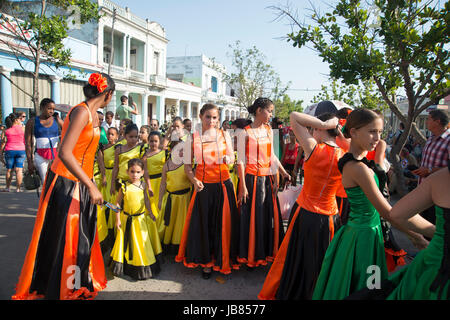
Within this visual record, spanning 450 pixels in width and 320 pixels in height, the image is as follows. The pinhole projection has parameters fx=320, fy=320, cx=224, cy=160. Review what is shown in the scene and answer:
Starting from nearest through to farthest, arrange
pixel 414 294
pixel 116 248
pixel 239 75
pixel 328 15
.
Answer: pixel 414 294 < pixel 116 248 < pixel 328 15 < pixel 239 75

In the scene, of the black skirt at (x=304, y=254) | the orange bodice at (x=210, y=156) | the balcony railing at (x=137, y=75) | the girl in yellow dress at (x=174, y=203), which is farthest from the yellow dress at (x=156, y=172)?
the balcony railing at (x=137, y=75)

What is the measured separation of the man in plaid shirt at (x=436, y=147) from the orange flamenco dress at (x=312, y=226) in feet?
6.64

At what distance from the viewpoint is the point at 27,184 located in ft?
14.6

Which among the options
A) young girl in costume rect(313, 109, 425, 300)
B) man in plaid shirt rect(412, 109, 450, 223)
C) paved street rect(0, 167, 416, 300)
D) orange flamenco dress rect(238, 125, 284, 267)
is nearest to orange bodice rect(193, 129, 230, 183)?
orange flamenco dress rect(238, 125, 284, 267)

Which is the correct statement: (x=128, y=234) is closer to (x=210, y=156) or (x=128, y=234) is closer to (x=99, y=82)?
(x=210, y=156)

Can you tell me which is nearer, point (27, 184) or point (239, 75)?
point (27, 184)

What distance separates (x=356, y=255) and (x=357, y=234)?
0.13m

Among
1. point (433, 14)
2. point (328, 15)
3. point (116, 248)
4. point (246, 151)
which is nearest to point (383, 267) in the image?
point (246, 151)

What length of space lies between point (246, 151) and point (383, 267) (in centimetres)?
201

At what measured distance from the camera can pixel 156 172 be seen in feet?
14.3

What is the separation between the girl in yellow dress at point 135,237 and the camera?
341cm

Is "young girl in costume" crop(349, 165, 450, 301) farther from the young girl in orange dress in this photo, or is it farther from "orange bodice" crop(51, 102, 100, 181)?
"orange bodice" crop(51, 102, 100, 181)
